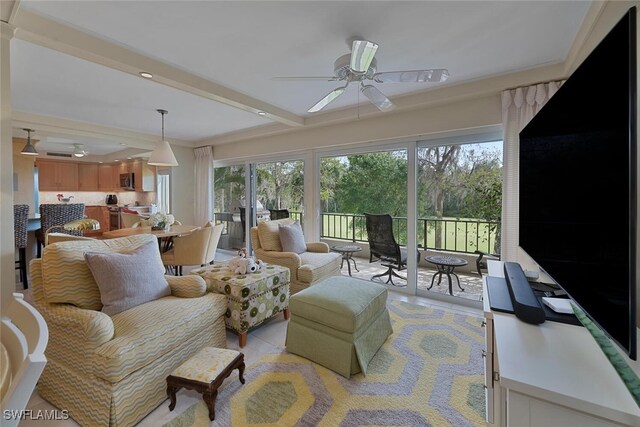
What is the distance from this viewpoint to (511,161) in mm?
2748

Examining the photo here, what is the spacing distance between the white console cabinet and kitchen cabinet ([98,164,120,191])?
8929 mm

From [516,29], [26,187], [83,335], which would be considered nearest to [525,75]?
[516,29]

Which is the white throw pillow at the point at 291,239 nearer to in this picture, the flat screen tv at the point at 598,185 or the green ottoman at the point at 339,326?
the green ottoman at the point at 339,326

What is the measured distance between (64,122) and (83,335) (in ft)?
14.4

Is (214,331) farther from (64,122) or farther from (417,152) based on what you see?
(64,122)

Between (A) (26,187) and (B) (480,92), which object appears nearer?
(B) (480,92)

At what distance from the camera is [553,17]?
73.7 inches

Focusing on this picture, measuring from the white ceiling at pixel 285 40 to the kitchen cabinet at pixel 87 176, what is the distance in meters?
4.98

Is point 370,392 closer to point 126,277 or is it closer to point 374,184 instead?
point 126,277

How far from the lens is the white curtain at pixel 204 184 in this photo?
581cm

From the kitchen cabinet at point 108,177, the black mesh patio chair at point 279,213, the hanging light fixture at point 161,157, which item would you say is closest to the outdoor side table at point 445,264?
the black mesh patio chair at point 279,213

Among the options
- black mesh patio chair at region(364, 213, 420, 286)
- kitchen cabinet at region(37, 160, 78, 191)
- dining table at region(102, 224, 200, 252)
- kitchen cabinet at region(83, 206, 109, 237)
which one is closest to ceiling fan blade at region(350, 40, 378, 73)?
black mesh patio chair at region(364, 213, 420, 286)

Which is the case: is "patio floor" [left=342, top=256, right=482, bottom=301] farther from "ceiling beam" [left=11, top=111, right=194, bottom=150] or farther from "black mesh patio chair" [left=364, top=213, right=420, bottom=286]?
"ceiling beam" [left=11, top=111, right=194, bottom=150]

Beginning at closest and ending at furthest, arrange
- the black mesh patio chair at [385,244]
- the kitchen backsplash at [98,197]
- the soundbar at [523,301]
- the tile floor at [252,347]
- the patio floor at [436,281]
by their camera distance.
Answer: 1. the soundbar at [523,301]
2. the tile floor at [252,347]
3. the patio floor at [436,281]
4. the black mesh patio chair at [385,244]
5. the kitchen backsplash at [98,197]
